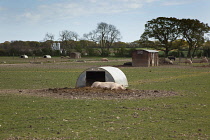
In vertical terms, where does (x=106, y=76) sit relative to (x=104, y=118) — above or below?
above

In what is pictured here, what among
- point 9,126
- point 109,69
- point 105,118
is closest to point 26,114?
point 9,126

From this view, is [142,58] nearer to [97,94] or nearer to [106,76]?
[106,76]

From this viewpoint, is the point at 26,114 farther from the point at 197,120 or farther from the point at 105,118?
the point at 197,120

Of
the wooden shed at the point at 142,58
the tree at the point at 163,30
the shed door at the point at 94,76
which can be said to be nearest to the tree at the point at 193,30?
the tree at the point at 163,30

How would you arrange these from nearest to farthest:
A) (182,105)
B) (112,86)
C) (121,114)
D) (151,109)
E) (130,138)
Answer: (130,138) < (121,114) < (151,109) < (182,105) < (112,86)

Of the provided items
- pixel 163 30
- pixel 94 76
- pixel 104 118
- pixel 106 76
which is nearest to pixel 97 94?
pixel 106 76

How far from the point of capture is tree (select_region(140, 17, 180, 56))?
309ft

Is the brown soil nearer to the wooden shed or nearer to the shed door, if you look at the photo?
the shed door

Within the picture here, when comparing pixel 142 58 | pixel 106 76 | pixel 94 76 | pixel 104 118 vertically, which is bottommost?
pixel 104 118

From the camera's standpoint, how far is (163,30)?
308ft

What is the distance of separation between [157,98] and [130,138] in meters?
7.47

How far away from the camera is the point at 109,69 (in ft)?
65.1

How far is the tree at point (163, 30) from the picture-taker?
94.1 meters

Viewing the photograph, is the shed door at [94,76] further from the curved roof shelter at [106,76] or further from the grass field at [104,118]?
the grass field at [104,118]
